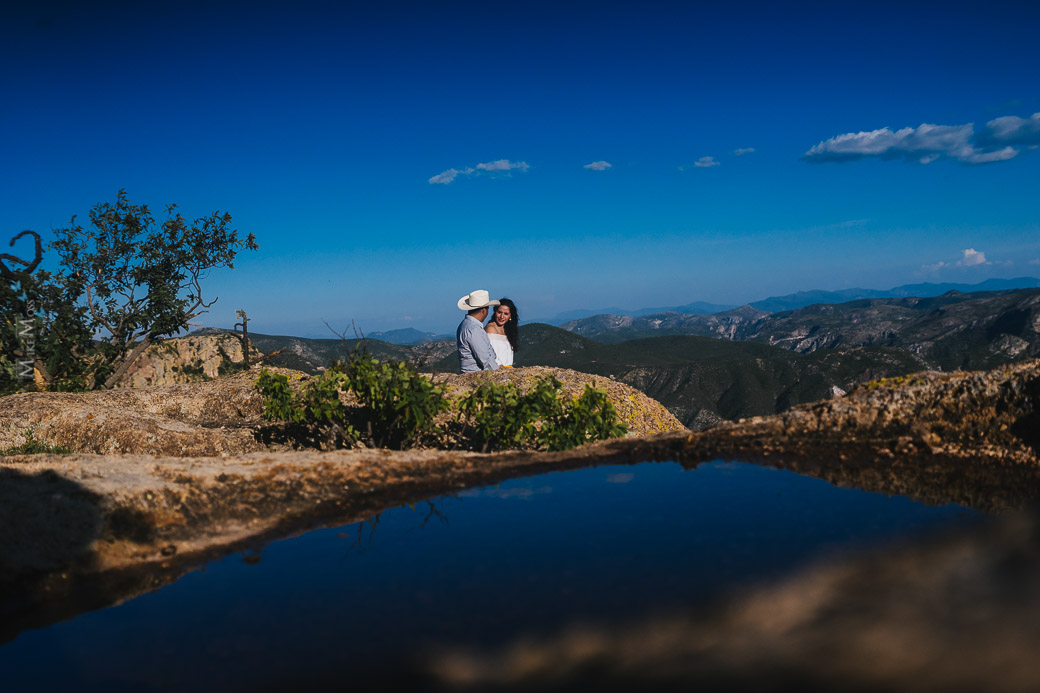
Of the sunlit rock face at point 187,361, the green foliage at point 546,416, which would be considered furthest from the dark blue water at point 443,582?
the sunlit rock face at point 187,361

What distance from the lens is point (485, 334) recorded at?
15.4 meters

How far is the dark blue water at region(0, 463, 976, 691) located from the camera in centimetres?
378

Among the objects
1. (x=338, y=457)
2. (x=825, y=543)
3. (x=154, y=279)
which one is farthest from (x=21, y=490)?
(x=154, y=279)

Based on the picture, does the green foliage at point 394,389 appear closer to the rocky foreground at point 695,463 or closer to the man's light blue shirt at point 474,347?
the rocky foreground at point 695,463

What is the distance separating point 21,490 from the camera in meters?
6.71

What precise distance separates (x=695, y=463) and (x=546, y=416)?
9.06 ft

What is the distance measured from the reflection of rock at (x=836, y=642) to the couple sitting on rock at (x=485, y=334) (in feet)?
38.2

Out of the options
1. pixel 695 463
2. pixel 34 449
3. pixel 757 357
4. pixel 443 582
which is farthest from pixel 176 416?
pixel 757 357

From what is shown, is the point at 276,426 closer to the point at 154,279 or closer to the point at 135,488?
the point at 135,488

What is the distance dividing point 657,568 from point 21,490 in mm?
6445

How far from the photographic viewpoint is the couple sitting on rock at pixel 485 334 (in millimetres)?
15266

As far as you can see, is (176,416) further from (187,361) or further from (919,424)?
(919,424)

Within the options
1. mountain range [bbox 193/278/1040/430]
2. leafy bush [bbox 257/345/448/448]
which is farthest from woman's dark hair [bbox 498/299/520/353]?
mountain range [bbox 193/278/1040/430]

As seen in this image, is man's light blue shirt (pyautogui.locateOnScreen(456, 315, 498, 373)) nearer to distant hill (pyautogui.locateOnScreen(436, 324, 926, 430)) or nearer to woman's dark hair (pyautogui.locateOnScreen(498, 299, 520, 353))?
woman's dark hair (pyautogui.locateOnScreen(498, 299, 520, 353))
